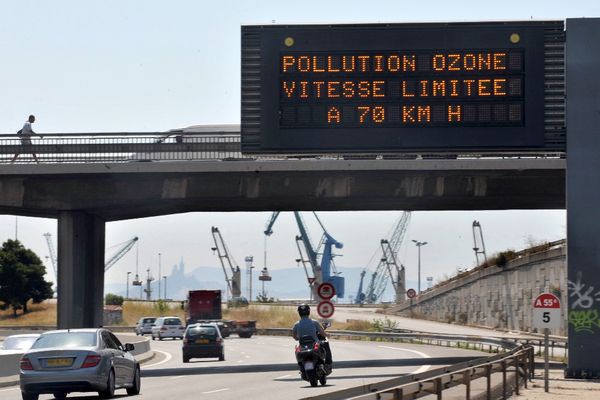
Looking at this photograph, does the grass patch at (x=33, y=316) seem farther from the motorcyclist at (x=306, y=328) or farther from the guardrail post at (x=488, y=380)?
the guardrail post at (x=488, y=380)

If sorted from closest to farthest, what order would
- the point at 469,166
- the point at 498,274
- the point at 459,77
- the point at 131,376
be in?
the point at 131,376, the point at 459,77, the point at 469,166, the point at 498,274

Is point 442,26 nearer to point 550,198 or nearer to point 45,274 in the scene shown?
Result: point 550,198

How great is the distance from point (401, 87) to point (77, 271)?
53.4 ft

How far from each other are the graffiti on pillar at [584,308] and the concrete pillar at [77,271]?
1783cm

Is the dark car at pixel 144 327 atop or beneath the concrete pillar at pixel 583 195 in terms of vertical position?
beneath

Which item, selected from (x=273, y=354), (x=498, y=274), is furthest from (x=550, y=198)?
(x=498, y=274)

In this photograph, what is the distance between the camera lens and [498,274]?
7706 centimetres

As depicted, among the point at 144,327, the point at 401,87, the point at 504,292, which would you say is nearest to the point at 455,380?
the point at 401,87

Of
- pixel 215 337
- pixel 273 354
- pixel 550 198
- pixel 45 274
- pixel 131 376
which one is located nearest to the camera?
pixel 131 376

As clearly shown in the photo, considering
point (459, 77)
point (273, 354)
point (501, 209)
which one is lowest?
point (273, 354)

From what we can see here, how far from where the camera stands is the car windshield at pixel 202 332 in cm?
4803

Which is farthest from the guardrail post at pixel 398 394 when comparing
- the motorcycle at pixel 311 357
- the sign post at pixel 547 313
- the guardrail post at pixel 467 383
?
the sign post at pixel 547 313

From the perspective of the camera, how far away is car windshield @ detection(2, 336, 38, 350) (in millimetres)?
38688

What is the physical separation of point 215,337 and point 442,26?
1870 centimetres
